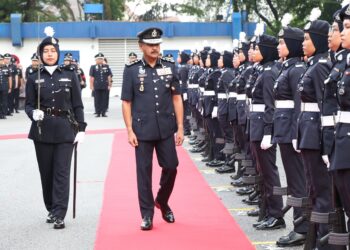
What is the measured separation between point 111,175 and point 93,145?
4.41 metres

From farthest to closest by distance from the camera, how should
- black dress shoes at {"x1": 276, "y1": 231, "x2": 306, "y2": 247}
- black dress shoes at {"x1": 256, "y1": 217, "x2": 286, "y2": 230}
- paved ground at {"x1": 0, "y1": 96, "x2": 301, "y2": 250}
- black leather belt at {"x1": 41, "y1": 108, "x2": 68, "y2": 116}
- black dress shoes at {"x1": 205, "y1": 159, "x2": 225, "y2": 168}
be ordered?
black dress shoes at {"x1": 205, "y1": 159, "x2": 225, "y2": 168} < black leather belt at {"x1": 41, "y1": 108, "x2": 68, "y2": 116} < black dress shoes at {"x1": 256, "y1": 217, "x2": 286, "y2": 230} < paved ground at {"x1": 0, "y1": 96, "x2": 301, "y2": 250} < black dress shoes at {"x1": 276, "y1": 231, "x2": 306, "y2": 247}

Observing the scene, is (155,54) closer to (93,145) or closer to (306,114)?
(306,114)

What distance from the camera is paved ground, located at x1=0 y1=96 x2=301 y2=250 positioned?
6.76 metres

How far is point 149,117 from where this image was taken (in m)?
7.10

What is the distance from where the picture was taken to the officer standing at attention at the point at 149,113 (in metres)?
7.09

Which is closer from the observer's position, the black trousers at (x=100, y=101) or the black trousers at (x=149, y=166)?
the black trousers at (x=149, y=166)

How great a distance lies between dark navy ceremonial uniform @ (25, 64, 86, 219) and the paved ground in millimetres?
357

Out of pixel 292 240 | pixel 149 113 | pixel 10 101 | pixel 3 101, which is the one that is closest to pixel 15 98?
pixel 10 101

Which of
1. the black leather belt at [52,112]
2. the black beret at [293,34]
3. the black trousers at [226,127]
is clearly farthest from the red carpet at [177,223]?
the black beret at [293,34]

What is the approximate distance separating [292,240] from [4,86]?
1802 centimetres

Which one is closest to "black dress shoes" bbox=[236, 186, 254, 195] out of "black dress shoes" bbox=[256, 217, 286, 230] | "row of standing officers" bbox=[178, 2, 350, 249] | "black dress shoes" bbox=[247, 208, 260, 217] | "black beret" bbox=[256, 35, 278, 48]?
"row of standing officers" bbox=[178, 2, 350, 249]

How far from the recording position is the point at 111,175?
10922mm

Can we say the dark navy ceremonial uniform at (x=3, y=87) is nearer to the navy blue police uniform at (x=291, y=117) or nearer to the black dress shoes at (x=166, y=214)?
the black dress shoes at (x=166, y=214)

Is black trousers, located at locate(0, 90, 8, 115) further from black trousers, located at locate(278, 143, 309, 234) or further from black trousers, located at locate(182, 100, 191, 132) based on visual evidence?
black trousers, located at locate(278, 143, 309, 234)
